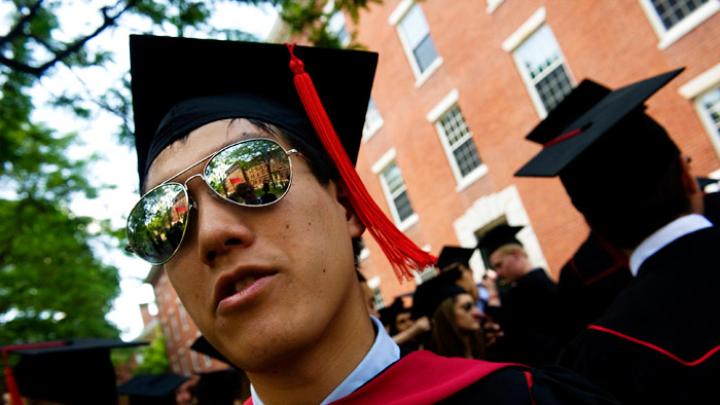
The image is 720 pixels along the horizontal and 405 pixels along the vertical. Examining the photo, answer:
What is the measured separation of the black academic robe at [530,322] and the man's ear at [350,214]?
307 centimetres

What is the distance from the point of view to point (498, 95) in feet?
36.1

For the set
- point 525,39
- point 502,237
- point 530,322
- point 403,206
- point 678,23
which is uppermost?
point 525,39

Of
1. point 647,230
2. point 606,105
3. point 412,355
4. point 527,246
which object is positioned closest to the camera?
point 412,355

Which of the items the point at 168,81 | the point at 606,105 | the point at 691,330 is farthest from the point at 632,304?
the point at 168,81

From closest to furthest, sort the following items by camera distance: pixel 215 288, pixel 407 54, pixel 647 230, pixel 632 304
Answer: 1. pixel 215 288
2. pixel 632 304
3. pixel 647 230
4. pixel 407 54

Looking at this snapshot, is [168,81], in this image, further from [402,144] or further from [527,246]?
[402,144]

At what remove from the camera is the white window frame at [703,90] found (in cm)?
760

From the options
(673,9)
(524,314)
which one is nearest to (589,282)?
(524,314)

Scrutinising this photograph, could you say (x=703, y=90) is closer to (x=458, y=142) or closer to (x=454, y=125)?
(x=458, y=142)

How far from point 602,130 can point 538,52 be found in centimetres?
909

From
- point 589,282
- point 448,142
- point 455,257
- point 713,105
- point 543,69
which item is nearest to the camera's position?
point 589,282

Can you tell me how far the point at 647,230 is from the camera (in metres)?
1.92

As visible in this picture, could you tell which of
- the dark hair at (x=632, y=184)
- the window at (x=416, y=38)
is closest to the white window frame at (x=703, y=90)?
the window at (x=416, y=38)

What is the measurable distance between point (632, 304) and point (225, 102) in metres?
1.69
